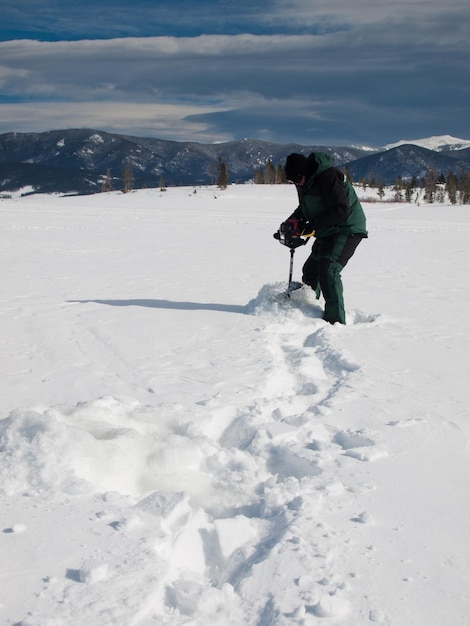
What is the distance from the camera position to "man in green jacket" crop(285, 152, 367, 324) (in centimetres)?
677

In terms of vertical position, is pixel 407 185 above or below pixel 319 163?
above

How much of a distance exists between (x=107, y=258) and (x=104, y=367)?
870cm

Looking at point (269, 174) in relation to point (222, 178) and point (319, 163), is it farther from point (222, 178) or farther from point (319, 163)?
point (319, 163)

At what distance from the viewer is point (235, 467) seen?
11.5 ft

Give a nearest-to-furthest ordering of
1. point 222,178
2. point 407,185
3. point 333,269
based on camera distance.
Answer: point 333,269 → point 222,178 → point 407,185

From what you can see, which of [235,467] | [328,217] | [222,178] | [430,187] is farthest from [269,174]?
[235,467]

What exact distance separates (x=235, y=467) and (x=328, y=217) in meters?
4.03

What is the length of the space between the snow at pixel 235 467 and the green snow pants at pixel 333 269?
252 mm

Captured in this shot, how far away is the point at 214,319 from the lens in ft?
24.0

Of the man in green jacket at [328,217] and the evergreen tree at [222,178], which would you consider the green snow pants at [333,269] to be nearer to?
the man in green jacket at [328,217]

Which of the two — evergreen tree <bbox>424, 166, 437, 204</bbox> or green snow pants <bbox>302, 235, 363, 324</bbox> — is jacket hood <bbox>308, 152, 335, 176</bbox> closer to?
green snow pants <bbox>302, 235, 363, 324</bbox>

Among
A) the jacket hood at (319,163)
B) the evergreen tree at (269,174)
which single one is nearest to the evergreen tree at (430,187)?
the evergreen tree at (269,174)

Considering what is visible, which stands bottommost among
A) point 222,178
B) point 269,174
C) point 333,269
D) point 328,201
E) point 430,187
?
point 333,269

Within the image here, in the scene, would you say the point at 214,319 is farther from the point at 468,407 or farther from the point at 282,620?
the point at 282,620
